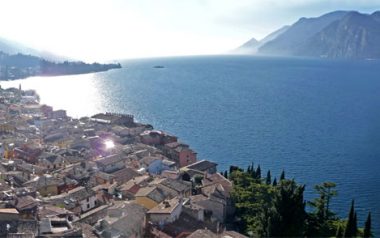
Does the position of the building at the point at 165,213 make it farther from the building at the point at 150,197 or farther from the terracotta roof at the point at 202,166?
the terracotta roof at the point at 202,166

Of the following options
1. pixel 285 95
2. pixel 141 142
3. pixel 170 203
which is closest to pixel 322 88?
pixel 285 95

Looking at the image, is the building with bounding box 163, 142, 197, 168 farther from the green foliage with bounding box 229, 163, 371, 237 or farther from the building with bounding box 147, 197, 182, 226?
the building with bounding box 147, 197, 182, 226

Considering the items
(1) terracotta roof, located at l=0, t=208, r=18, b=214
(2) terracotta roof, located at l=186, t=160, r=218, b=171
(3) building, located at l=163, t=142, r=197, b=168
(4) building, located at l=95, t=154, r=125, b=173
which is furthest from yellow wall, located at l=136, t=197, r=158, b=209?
(3) building, located at l=163, t=142, r=197, b=168

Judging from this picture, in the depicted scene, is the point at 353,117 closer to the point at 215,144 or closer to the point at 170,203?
the point at 215,144

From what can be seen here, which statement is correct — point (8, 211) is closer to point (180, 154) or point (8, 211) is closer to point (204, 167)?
point (204, 167)

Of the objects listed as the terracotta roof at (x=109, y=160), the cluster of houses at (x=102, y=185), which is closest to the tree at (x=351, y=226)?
the cluster of houses at (x=102, y=185)
